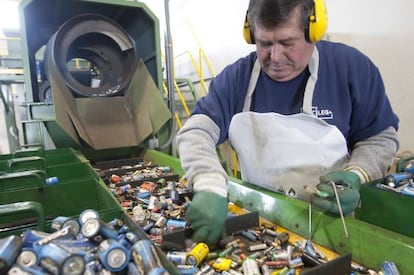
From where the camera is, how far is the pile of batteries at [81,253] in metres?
0.54

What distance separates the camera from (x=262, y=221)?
95 centimetres

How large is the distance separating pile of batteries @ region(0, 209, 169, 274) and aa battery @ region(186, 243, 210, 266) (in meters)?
0.11

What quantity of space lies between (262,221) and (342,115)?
0.44 metres

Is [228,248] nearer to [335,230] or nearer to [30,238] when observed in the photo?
[335,230]

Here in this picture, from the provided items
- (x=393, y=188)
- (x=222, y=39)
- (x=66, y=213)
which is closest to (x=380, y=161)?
(x=393, y=188)

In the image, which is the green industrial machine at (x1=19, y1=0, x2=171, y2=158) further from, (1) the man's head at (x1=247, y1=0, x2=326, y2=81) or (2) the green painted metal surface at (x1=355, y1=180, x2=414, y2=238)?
(2) the green painted metal surface at (x1=355, y1=180, x2=414, y2=238)

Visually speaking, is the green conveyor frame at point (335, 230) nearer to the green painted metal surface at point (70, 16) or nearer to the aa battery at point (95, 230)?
the aa battery at point (95, 230)

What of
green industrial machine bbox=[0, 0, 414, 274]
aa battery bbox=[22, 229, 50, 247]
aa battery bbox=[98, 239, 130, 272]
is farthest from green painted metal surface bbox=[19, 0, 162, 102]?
aa battery bbox=[98, 239, 130, 272]

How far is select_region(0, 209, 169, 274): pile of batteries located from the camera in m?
0.54

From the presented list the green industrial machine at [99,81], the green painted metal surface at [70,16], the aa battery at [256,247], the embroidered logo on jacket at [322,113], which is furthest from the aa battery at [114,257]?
the green painted metal surface at [70,16]

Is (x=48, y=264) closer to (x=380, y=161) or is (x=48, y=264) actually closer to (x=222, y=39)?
(x=380, y=161)

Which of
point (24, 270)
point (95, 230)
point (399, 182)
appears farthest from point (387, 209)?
point (24, 270)

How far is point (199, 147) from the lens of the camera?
2.99 ft

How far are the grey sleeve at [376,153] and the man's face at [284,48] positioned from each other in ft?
1.08
